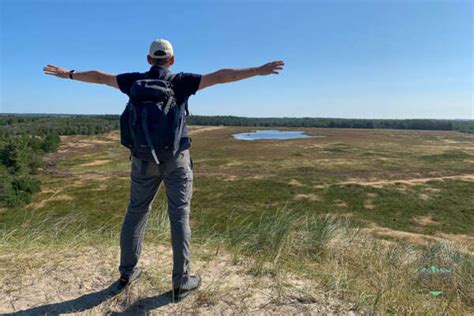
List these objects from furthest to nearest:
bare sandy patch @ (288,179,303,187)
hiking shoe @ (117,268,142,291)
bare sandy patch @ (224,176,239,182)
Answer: bare sandy patch @ (224,176,239,182), bare sandy patch @ (288,179,303,187), hiking shoe @ (117,268,142,291)

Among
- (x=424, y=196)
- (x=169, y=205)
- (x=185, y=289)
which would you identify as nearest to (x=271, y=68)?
(x=169, y=205)

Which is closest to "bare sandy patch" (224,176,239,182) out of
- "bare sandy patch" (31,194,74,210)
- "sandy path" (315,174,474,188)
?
"sandy path" (315,174,474,188)

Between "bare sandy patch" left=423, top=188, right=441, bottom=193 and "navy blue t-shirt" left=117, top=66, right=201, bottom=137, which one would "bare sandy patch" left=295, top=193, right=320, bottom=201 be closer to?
"bare sandy patch" left=423, top=188, right=441, bottom=193

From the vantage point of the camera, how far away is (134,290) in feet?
9.04

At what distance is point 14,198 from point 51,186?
7.12 metres

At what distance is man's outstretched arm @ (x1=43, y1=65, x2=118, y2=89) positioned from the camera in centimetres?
280

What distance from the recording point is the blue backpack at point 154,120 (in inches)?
94.5

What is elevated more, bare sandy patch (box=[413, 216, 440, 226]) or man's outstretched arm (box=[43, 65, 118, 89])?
man's outstretched arm (box=[43, 65, 118, 89])

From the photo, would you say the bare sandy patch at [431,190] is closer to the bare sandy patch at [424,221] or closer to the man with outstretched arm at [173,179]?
the bare sandy patch at [424,221]

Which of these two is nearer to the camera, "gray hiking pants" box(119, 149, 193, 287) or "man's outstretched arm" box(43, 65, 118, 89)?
"gray hiking pants" box(119, 149, 193, 287)

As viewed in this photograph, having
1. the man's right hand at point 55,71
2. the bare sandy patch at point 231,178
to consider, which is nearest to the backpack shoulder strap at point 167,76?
the man's right hand at point 55,71

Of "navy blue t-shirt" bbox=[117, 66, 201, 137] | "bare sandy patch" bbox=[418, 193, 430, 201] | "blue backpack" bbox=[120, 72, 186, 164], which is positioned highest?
"navy blue t-shirt" bbox=[117, 66, 201, 137]

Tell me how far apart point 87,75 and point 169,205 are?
137 cm

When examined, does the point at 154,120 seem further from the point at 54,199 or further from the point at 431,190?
the point at 431,190
